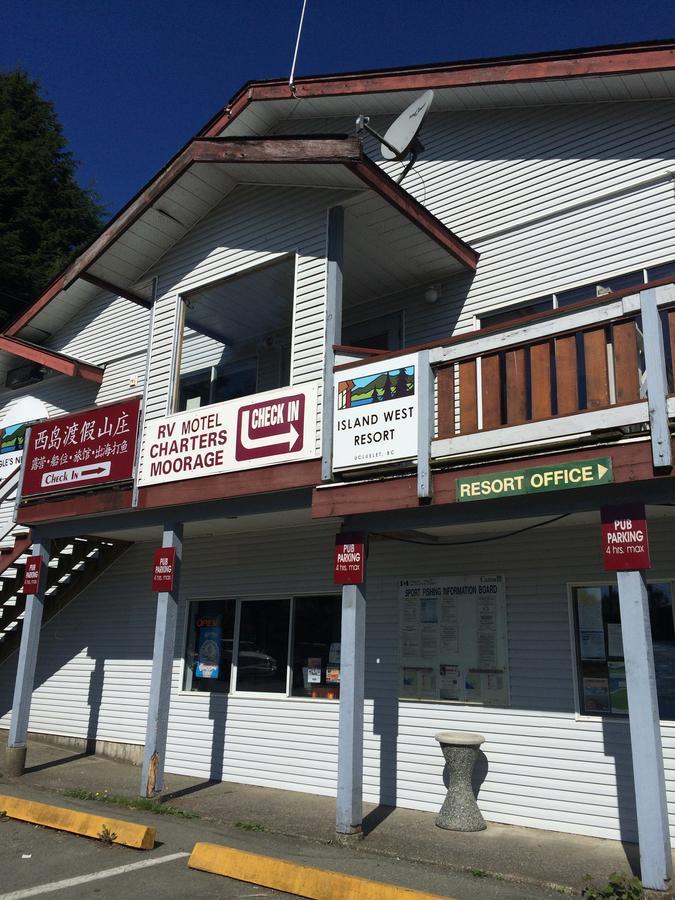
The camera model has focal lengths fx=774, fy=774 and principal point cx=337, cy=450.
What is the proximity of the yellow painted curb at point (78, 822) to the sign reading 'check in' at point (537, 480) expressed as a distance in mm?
4355

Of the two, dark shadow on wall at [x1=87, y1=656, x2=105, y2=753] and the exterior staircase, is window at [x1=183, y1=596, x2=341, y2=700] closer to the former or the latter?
dark shadow on wall at [x1=87, y1=656, x2=105, y2=753]

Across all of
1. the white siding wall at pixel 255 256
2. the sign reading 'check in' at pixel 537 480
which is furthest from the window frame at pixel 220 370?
the sign reading 'check in' at pixel 537 480

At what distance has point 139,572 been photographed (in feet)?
43.3

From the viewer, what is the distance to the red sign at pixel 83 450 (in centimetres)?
1066

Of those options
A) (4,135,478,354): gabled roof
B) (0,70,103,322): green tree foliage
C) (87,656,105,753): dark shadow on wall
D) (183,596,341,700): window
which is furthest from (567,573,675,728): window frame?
(0,70,103,322): green tree foliage

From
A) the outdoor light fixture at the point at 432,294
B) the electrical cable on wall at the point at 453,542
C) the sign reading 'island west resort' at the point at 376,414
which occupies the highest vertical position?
the outdoor light fixture at the point at 432,294

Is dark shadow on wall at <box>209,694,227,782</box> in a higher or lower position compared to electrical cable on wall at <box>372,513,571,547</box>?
lower

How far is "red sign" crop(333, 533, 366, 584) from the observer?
316 inches

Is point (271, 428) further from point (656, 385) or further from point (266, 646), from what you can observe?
point (656, 385)

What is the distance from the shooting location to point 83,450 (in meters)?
11.2

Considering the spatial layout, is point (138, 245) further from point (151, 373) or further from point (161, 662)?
point (161, 662)

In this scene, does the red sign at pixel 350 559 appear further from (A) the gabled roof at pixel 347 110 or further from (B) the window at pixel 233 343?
(B) the window at pixel 233 343

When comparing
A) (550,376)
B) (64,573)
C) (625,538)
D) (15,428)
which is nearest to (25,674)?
(64,573)

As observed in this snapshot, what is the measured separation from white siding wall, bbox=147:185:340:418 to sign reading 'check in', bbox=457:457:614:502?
2.50m
